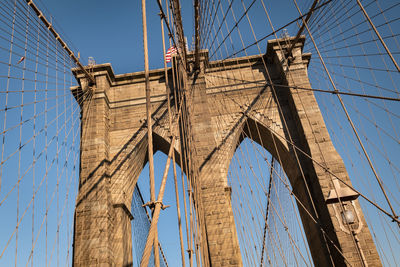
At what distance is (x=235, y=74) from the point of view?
39.0ft

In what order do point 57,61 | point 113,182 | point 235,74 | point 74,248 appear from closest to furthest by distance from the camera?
1. point 74,248
2. point 57,61
3. point 113,182
4. point 235,74

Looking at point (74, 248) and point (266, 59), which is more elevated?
point (266, 59)

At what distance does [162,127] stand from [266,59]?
4.45m

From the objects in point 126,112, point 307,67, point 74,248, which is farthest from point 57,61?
point 307,67

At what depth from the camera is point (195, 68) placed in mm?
11531

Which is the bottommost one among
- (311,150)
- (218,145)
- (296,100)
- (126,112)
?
(311,150)

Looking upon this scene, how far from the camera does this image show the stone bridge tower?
8781 mm

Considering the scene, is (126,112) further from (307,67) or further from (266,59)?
(307,67)

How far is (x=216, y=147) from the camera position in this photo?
10.2 metres

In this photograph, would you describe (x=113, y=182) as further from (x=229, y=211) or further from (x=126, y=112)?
(x=229, y=211)

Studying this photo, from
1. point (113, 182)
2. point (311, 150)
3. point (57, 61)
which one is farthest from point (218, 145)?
point (57, 61)

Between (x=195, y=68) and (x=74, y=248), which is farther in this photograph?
(x=195, y=68)

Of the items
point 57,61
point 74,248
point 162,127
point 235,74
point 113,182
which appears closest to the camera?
point 74,248

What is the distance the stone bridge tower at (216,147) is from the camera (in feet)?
28.8
